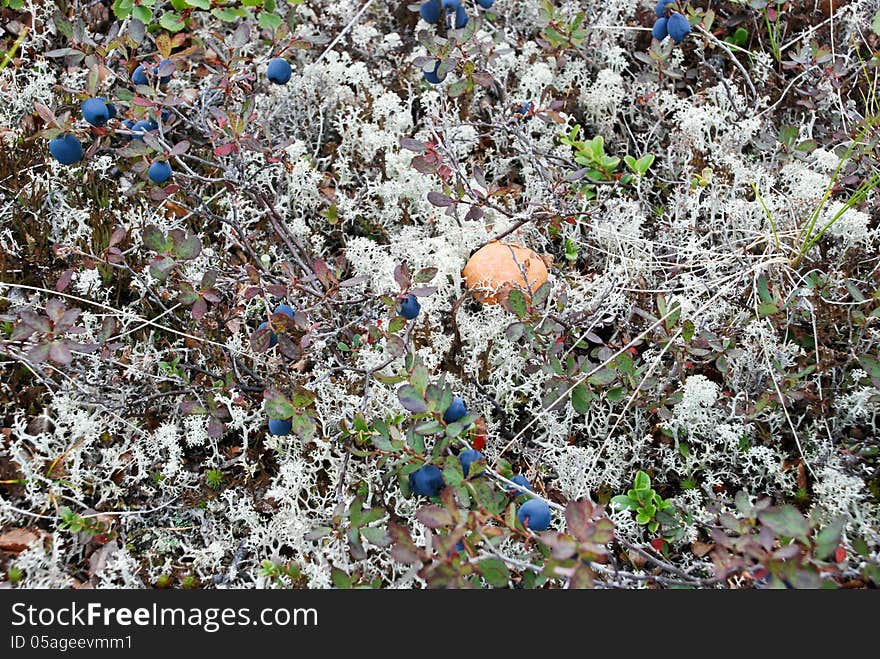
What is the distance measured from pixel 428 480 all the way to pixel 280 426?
487 mm

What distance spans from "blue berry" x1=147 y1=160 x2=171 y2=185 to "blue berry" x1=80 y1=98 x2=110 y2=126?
223 mm

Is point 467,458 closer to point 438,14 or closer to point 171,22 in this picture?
point 438,14

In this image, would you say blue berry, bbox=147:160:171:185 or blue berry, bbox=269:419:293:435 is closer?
blue berry, bbox=269:419:293:435

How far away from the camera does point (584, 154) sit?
3225mm

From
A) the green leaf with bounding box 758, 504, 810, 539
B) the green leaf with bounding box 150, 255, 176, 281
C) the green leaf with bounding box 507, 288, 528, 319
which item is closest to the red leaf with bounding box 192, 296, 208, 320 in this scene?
the green leaf with bounding box 150, 255, 176, 281

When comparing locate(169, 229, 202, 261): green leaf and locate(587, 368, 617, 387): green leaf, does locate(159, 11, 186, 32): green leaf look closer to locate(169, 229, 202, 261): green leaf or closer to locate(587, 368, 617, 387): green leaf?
locate(169, 229, 202, 261): green leaf

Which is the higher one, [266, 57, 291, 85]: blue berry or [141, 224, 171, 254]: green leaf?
[266, 57, 291, 85]: blue berry

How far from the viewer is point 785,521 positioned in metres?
1.64

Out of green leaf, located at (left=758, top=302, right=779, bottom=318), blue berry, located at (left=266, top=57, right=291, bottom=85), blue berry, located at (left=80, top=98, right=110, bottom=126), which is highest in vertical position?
blue berry, located at (left=266, top=57, right=291, bottom=85)

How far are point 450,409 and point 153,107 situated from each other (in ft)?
4.54

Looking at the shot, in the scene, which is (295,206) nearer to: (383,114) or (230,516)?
(383,114)

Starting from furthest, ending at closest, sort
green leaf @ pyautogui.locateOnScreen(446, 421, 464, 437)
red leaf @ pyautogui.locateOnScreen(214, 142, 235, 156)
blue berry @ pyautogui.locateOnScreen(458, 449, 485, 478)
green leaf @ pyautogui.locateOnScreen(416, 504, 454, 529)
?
red leaf @ pyautogui.locateOnScreen(214, 142, 235, 156) → blue berry @ pyautogui.locateOnScreen(458, 449, 485, 478) → green leaf @ pyautogui.locateOnScreen(446, 421, 464, 437) → green leaf @ pyautogui.locateOnScreen(416, 504, 454, 529)

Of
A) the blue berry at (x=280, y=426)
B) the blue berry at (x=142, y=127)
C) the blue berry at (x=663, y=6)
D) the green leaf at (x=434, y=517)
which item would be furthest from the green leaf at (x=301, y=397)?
the blue berry at (x=663, y=6)

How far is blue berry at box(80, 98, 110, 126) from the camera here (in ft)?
8.29
